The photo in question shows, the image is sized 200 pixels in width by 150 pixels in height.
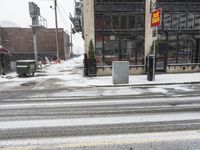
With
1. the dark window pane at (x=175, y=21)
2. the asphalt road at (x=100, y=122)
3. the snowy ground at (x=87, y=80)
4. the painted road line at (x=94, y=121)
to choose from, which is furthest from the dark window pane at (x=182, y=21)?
the painted road line at (x=94, y=121)

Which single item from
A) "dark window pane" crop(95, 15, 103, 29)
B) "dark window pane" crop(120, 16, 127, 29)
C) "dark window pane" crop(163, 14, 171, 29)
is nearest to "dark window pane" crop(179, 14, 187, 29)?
"dark window pane" crop(163, 14, 171, 29)

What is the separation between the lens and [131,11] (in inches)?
631

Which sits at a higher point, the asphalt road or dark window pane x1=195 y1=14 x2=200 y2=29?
dark window pane x1=195 y1=14 x2=200 y2=29

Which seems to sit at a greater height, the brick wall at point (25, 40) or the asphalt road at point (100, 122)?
the brick wall at point (25, 40)

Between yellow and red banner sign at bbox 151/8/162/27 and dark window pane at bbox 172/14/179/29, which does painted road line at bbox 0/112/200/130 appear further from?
dark window pane at bbox 172/14/179/29

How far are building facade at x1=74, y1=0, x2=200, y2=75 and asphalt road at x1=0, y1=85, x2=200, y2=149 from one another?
326 inches

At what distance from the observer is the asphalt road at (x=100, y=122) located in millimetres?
4277

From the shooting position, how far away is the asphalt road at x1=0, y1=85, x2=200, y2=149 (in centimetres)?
428

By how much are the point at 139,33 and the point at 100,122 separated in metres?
12.0

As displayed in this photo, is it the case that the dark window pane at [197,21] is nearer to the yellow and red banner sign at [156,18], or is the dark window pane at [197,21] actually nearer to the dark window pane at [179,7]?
the dark window pane at [179,7]

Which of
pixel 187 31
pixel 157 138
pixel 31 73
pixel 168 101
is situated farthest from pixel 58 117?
pixel 187 31

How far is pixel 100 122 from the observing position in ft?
18.4

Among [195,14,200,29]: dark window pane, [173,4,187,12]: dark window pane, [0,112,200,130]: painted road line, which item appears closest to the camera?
[0,112,200,130]: painted road line

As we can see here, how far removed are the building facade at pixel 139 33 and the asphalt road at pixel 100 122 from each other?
326 inches
